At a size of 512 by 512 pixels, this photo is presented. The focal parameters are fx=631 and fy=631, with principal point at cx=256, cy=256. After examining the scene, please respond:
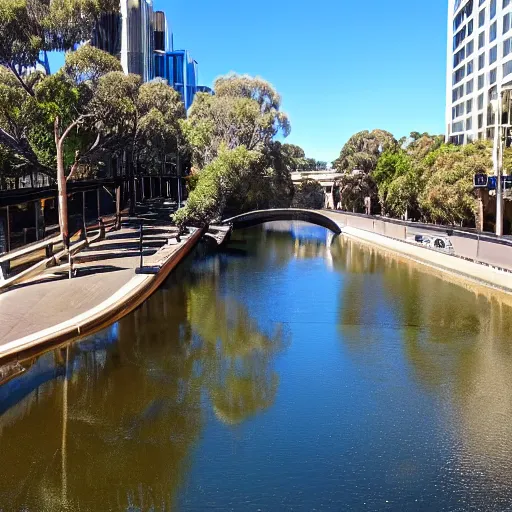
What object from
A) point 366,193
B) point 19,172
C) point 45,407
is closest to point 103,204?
point 19,172

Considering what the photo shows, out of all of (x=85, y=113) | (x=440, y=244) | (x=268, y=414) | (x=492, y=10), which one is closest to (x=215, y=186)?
(x=85, y=113)

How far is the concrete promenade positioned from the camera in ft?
48.8

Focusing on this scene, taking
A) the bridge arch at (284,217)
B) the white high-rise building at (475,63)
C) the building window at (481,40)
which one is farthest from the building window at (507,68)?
the bridge arch at (284,217)

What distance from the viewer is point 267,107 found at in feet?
202

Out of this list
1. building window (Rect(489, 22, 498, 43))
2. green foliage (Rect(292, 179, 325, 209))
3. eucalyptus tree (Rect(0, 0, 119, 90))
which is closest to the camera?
eucalyptus tree (Rect(0, 0, 119, 90))

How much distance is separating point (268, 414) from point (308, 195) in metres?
84.9

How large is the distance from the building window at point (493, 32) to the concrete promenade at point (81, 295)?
4718 cm

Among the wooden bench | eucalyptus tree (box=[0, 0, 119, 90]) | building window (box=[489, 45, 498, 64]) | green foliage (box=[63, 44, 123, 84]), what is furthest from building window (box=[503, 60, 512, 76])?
the wooden bench

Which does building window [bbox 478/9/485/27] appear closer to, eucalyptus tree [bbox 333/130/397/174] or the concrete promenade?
eucalyptus tree [bbox 333/130/397/174]

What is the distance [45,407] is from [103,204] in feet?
135

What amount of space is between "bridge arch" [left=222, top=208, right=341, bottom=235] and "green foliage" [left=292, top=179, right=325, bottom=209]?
70.5ft

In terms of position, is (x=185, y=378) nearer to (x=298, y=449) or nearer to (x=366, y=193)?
(x=298, y=449)

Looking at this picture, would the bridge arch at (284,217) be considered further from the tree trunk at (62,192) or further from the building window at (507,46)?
the tree trunk at (62,192)

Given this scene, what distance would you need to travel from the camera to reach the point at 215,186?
42.5 meters
